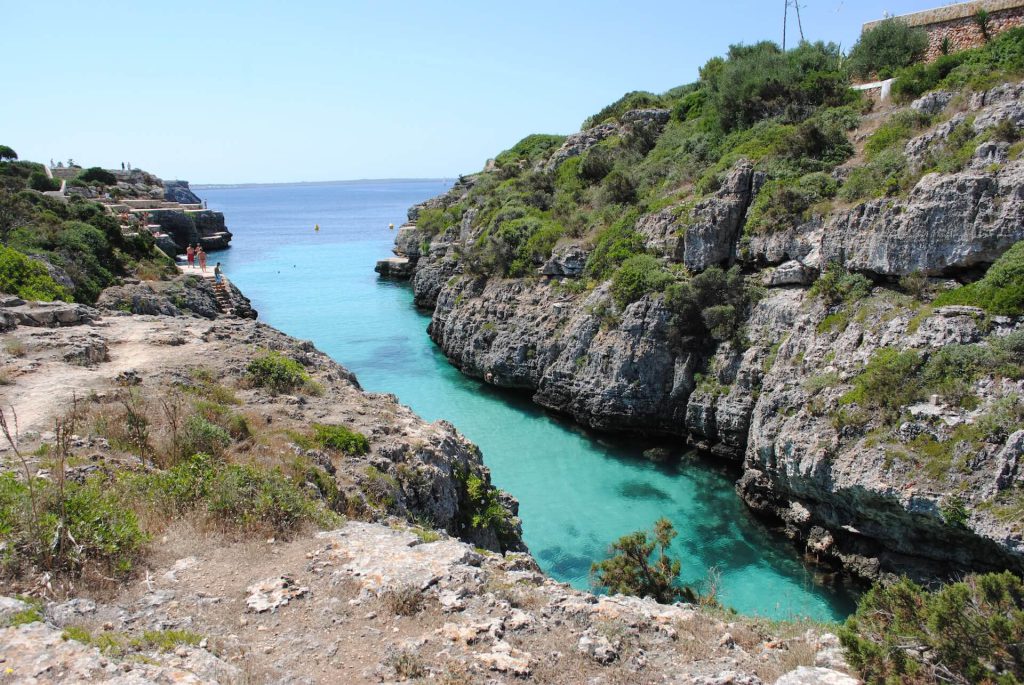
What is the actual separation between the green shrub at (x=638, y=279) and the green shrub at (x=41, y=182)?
44.1 m

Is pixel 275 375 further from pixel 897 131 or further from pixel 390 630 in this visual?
pixel 897 131

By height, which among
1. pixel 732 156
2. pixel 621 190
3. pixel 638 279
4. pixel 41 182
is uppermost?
pixel 732 156

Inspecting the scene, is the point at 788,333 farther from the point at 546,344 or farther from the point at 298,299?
the point at 298,299

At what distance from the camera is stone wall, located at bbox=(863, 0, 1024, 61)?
24.2 m

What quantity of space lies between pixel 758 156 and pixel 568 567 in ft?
57.1

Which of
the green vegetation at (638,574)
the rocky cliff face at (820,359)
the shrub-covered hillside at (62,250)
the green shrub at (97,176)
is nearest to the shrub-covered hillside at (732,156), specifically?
the rocky cliff face at (820,359)

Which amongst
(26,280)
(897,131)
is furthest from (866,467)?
(26,280)

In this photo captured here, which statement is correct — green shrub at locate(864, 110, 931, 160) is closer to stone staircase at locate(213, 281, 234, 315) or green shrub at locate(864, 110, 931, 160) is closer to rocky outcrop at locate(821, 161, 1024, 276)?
rocky outcrop at locate(821, 161, 1024, 276)

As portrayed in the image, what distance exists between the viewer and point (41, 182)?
47.2m

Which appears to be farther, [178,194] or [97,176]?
[178,194]

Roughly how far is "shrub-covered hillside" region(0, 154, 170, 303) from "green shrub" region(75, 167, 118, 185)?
1054 inches

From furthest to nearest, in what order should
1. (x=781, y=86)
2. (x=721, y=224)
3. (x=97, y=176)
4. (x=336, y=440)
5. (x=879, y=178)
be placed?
(x=97, y=176)
(x=781, y=86)
(x=721, y=224)
(x=879, y=178)
(x=336, y=440)

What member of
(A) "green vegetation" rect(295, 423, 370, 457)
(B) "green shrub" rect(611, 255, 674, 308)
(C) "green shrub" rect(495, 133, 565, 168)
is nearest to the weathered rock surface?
(A) "green vegetation" rect(295, 423, 370, 457)

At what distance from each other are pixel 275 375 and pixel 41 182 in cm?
4513
